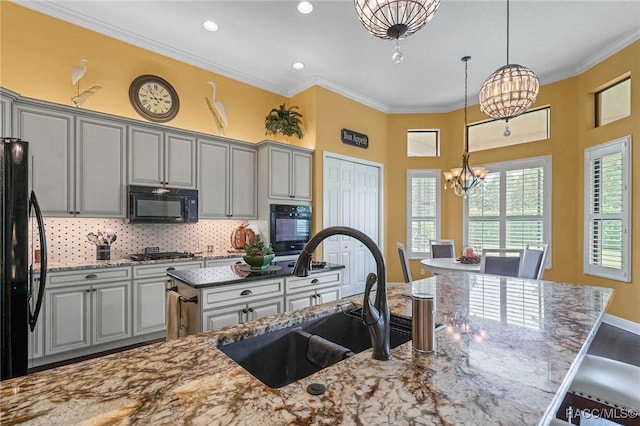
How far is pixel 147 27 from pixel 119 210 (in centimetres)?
217

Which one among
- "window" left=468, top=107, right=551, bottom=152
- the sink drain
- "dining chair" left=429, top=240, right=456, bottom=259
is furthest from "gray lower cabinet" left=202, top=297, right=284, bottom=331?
"window" left=468, top=107, right=551, bottom=152

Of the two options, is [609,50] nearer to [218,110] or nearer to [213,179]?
[218,110]

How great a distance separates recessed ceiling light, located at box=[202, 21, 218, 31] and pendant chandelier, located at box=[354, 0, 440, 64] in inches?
90.7

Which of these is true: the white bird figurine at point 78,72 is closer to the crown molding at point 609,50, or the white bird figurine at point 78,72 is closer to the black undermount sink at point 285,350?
the black undermount sink at point 285,350

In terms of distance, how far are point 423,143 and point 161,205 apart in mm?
4934

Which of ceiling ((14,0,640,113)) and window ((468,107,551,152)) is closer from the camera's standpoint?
ceiling ((14,0,640,113))

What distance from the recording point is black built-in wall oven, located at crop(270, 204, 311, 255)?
4.24 metres

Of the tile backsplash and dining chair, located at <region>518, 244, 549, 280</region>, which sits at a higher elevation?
the tile backsplash

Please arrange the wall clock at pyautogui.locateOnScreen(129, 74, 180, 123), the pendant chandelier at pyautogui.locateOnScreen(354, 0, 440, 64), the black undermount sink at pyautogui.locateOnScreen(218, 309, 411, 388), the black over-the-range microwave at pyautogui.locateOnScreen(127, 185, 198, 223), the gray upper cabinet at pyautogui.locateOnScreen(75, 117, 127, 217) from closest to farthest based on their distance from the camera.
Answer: the black undermount sink at pyautogui.locateOnScreen(218, 309, 411, 388) < the pendant chandelier at pyautogui.locateOnScreen(354, 0, 440, 64) < the gray upper cabinet at pyautogui.locateOnScreen(75, 117, 127, 217) < the black over-the-range microwave at pyautogui.locateOnScreen(127, 185, 198, 223) < the wall clock at pyautogui.locateOnScreen(129, 74, 180, 123)

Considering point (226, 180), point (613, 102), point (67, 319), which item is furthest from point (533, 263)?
point (67, 319)

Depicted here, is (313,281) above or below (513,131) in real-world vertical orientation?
below

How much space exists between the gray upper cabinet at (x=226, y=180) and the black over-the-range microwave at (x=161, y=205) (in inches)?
7.1

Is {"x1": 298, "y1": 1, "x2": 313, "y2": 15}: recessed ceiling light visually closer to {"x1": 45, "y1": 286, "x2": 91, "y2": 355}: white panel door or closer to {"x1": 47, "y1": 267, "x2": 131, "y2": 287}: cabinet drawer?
{"x1": 47, "y1": 267, "x2": 131, "y2": 287}: cabinet drawer

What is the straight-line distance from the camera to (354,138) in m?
5.23
